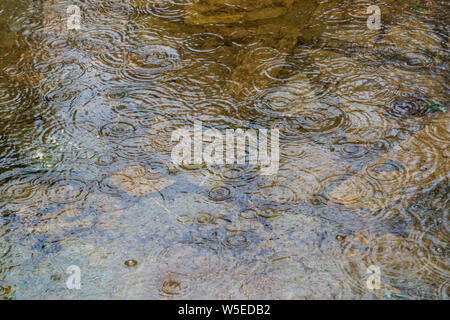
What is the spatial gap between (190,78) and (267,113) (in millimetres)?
A: 744

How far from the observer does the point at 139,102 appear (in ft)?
12.2

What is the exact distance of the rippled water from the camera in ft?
8.63

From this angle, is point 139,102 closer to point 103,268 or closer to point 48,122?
point 48,122

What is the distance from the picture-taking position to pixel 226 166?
3.20 m

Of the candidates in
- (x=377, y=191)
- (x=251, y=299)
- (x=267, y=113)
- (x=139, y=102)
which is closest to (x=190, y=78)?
(x=139, y=102)

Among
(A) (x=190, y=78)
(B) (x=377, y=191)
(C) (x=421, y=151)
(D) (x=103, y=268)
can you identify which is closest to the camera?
(D) (x=103, y=268)

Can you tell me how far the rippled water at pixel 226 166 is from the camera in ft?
8.63

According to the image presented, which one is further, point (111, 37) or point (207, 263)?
point (111, 37)

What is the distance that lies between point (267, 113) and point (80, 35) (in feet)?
6.52

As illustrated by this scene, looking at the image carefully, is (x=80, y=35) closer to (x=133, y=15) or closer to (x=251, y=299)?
(x=133, y=15)

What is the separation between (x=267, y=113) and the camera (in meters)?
3.58
